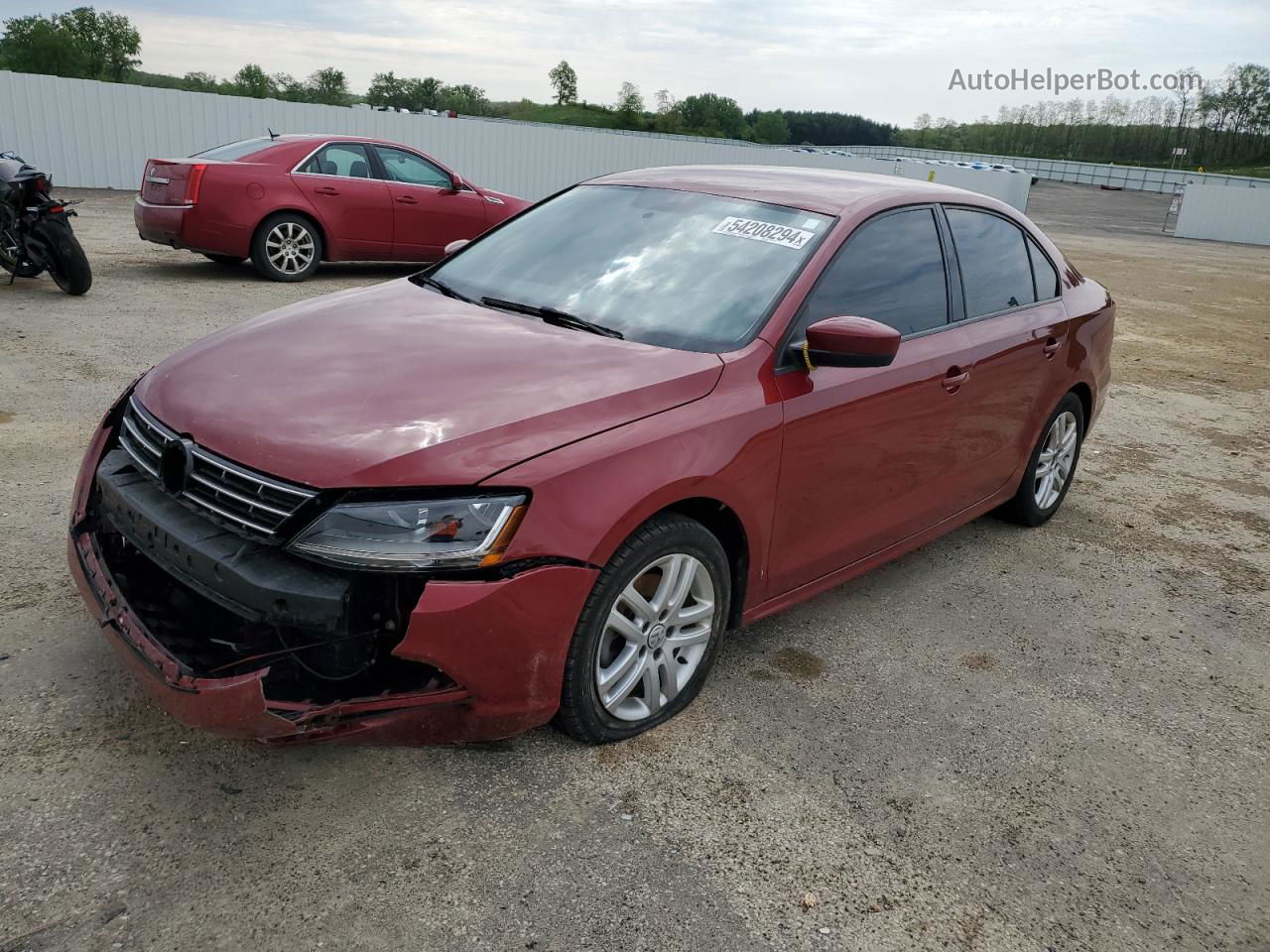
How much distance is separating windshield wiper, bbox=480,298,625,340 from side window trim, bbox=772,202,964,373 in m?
0.52

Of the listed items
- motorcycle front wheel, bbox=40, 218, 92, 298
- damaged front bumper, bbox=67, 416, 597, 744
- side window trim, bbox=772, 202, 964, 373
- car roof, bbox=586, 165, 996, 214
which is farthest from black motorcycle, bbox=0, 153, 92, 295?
side window trim, bbox=772, 202, 964, 373

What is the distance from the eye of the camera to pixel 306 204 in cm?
1012

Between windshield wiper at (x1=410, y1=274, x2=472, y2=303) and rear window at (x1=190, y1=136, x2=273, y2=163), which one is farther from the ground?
rear window at (x1=190, y1=136, x2=273, y2=163)

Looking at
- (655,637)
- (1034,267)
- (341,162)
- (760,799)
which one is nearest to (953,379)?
(1034,267)

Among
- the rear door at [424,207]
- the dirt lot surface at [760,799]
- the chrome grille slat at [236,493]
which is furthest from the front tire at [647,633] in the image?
the rear door at [424,207]

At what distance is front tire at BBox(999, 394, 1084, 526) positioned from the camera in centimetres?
486

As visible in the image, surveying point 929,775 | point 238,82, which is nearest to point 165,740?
point 929,775

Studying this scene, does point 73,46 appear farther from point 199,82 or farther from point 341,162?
point 341,162

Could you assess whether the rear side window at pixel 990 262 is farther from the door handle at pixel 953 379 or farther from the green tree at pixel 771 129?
the green tree at pixel 771 129

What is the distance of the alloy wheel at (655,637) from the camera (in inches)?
112

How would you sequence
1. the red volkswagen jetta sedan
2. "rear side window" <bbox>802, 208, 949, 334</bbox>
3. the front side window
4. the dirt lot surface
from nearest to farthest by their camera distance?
the dirt lot surface, the red volkswagen jetta sedan, "rear side window" <bbox>802, 208, 949, 334</bbox>, the front side window

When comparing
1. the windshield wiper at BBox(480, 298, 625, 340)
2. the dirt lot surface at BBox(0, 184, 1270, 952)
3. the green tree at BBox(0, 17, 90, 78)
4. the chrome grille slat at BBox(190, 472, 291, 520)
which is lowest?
the dirt lot surface at BBox(0, 184, 1270, 952)

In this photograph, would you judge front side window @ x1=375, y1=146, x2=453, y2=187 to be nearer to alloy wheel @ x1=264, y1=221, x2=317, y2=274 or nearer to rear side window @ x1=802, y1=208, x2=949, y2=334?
alloy wheel @ x1=264, y1=221, x2=317, y2=274

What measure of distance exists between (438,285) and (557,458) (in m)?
1.59
